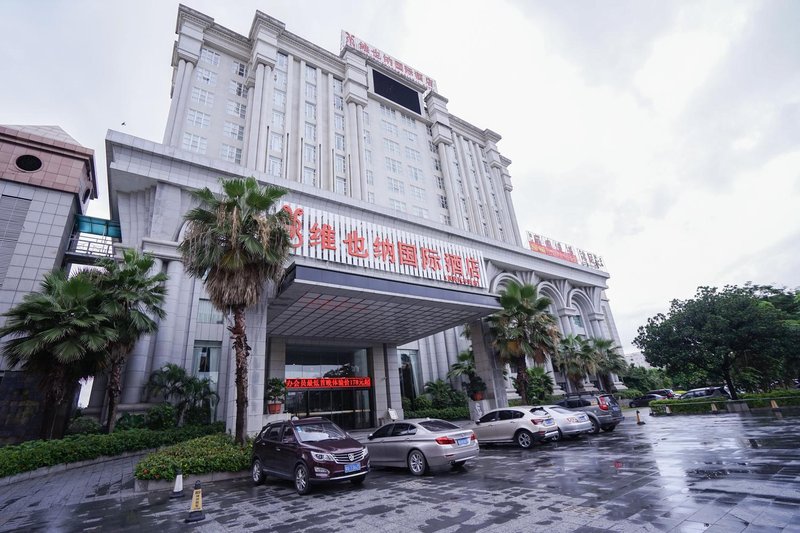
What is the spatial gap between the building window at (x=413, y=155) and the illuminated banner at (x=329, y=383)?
30.5m

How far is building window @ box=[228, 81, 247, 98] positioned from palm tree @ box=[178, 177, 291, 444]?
30.0 meters

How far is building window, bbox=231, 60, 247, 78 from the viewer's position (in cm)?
3936

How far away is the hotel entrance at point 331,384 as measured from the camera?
24.9 meters

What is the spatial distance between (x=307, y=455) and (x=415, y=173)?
41.2 metres

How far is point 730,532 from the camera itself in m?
4.95

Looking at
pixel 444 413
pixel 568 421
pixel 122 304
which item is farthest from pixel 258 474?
pixel 444 413

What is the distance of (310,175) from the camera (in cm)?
3744

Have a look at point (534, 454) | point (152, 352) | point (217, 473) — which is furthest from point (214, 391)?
point (534, 454)

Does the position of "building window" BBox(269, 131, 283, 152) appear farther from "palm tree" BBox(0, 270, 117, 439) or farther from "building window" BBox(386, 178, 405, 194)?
"palm tree" BBox(0, 270, 117, 439)

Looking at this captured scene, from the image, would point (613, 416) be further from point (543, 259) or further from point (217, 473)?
point (543, 259)

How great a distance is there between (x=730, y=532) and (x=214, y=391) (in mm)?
23124

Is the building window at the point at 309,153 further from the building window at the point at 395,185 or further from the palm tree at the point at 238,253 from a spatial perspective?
the palm tree at the point at 238,253

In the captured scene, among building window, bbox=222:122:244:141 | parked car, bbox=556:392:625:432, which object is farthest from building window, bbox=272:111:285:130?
parked car, bbox=556:392:625:432

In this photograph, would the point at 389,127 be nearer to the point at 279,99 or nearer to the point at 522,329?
the point at 279,99
